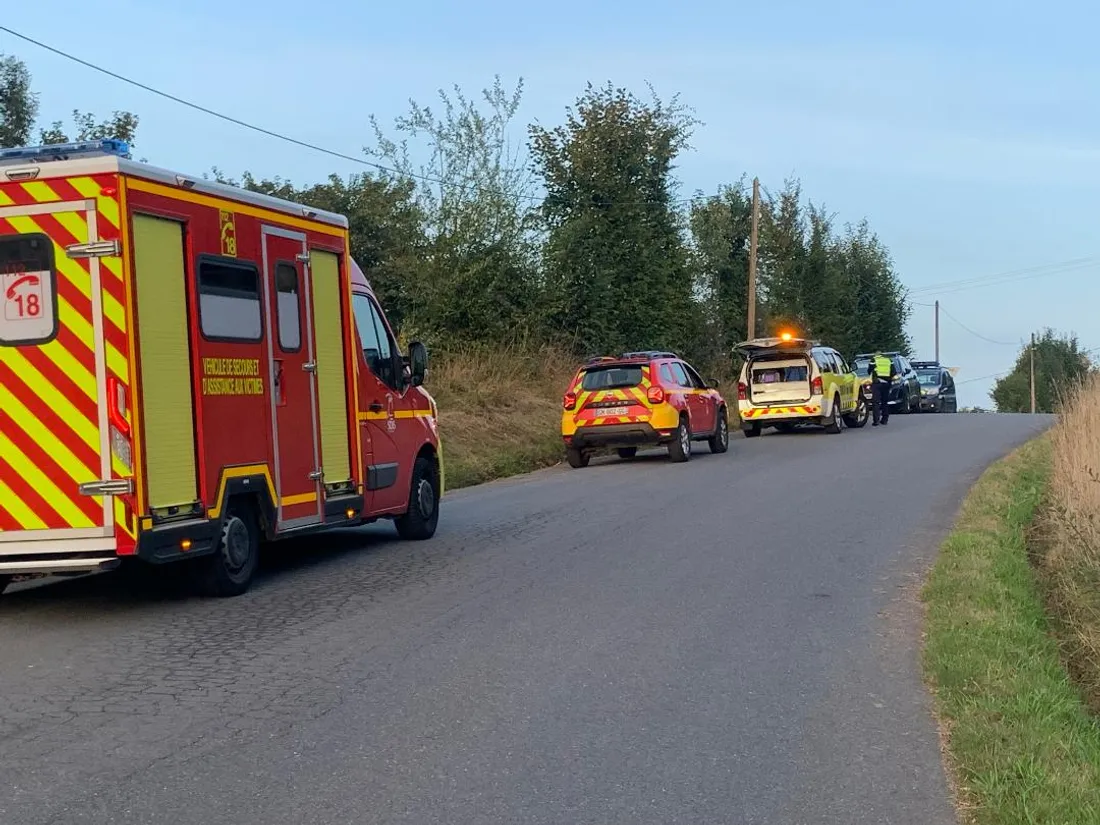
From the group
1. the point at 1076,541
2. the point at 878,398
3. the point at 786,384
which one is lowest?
the point at 1076,541

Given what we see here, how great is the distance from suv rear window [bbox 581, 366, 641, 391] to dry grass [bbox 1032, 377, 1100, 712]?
7443mm

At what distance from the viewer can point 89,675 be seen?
6.90 metres

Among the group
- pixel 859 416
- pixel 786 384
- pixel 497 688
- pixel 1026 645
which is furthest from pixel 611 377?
pixel 497 688

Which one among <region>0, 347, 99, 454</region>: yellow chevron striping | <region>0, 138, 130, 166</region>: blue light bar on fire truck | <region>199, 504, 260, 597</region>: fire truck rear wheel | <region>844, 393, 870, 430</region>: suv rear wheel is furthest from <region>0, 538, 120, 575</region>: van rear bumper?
<region>844, 393, 870, 430</region>: suv rear wheel

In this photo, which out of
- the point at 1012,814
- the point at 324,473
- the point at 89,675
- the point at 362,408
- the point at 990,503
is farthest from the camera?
the point at 990,503

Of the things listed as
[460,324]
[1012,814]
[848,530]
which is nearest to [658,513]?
[848,530]

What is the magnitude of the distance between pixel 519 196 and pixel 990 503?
52.5 ft

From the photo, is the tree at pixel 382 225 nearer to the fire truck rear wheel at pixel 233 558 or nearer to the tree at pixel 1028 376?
the fire truck rear wheel at pixel 233 558

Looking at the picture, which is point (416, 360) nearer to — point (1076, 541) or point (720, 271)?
point (1076, 541)

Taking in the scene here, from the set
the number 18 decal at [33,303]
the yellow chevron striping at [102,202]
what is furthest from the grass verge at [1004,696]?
the number 18 decal at [33,303]

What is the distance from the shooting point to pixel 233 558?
915 cm

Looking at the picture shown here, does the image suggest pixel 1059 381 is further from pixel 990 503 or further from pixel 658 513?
pixel 658 513

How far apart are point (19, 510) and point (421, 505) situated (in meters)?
4.69

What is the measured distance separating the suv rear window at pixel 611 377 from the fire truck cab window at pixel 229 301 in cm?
1156
